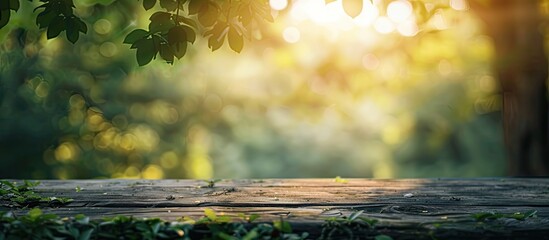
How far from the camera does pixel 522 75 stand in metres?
5.81

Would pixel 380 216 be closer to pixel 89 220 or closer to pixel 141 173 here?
pixel 89 220

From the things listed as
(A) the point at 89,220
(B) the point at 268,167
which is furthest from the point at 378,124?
(A) the point at 89,220

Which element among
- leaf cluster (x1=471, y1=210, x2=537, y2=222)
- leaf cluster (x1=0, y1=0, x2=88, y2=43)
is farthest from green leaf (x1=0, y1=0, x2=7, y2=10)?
leaf cluster (x1=471, y1=210, x2=537, y2=222)

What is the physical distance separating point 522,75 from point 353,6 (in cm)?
414

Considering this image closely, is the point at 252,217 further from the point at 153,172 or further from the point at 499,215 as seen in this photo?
the point at 153,172

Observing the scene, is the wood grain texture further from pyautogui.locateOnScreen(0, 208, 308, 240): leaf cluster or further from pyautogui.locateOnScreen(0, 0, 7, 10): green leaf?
pyautogui.locateOnScreen(0, 0, 7, 10): green leaf

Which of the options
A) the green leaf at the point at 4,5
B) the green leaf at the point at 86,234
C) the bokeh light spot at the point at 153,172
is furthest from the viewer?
the bokeh light spot at the point at 153,172

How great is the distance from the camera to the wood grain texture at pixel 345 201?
1945mm

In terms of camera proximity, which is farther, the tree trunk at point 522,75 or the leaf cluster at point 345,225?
the tree trunk at point 522,75

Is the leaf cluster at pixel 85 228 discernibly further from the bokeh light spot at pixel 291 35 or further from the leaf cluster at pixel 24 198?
the bokeh light spot at pixel 291 35

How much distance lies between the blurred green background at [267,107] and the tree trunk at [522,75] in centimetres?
50

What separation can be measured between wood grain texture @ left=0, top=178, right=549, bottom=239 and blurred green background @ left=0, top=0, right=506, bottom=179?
3.71m

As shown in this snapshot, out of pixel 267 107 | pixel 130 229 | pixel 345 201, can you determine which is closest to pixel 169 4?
pixel 130 229

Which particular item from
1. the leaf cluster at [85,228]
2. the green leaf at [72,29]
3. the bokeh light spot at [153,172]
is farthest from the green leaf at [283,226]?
the bokeh light spot at [153,172]
